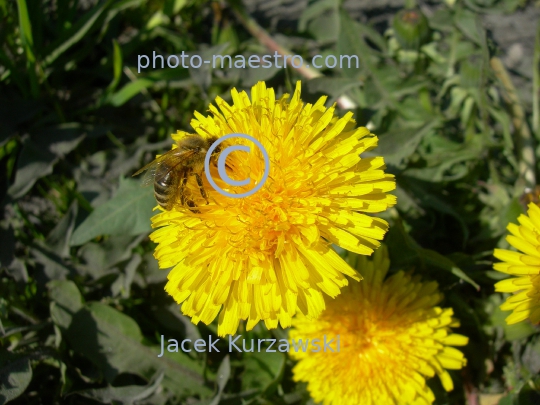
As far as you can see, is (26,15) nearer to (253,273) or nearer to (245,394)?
(253,273)

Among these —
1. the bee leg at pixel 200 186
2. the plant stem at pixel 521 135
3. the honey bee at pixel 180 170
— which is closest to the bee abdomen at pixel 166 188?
the honey bee at pixel 180 170

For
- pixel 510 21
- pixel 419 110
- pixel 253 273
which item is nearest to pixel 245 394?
pixel 253 273

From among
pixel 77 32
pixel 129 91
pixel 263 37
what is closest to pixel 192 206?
pixel 129 91

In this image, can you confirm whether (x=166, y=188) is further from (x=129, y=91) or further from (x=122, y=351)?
(x=129, y=91)

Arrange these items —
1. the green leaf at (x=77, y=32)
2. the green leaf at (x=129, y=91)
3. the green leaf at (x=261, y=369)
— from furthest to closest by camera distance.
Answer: the green leaf at (x=129, y=91), the green leaf at (x=77, y=32), the green leaf at (x=261, y=369)

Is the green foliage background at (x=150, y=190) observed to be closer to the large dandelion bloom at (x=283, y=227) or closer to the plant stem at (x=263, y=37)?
the plant stem at (x=263, y=37)

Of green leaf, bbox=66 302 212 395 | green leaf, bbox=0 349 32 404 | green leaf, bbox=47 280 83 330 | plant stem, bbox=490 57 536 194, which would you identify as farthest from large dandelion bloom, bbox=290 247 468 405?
green leaf, bbox=0 349 32 404
